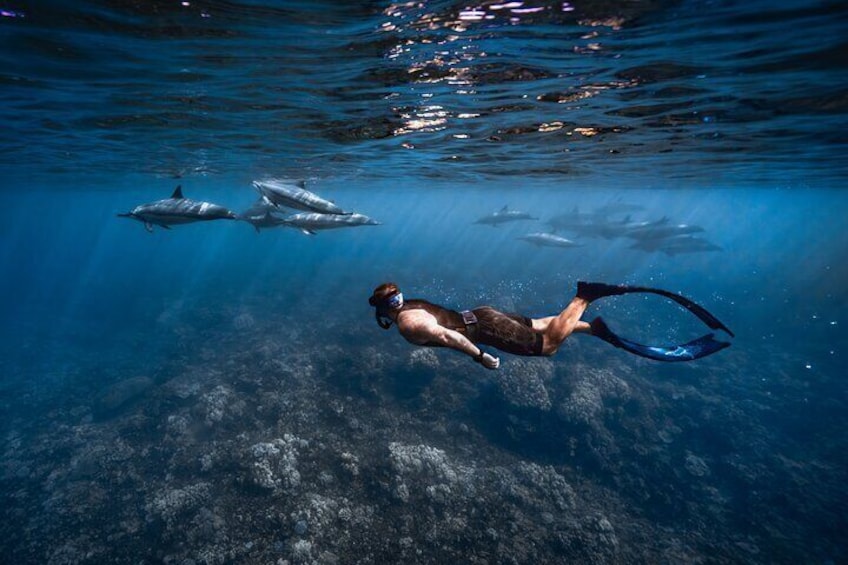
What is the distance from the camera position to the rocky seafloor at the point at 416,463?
8.85m

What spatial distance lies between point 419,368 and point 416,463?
4.81 m

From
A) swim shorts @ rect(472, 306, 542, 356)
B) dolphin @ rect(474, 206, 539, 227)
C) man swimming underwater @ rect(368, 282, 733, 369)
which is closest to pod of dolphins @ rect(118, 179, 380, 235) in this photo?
man swimming underwater @ rect(368, 282, 733, 369)

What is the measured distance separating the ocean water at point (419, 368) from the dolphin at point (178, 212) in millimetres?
2814

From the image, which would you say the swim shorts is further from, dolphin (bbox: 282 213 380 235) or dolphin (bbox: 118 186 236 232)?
dolphin (bbox: 118 186 236 232)

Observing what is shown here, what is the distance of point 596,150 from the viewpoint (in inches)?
665

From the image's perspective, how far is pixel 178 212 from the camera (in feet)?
33.2

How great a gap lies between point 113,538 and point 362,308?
1733 centimetres

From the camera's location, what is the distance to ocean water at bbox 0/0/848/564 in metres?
6.55

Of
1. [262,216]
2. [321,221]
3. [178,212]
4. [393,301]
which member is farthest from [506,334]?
[262,216]

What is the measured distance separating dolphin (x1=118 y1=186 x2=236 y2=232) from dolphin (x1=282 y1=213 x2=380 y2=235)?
6.94 ft

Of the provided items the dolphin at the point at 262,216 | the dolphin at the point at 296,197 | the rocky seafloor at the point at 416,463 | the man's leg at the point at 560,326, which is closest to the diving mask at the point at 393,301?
the man's leg at the point at 560,326

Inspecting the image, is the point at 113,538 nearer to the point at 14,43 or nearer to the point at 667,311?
the point at 14,43

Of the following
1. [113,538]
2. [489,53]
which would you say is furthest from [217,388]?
[489,53]

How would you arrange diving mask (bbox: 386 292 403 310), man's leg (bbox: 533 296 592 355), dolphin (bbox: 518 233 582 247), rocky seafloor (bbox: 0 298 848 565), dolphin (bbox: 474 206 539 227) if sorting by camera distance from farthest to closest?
dolphin (bbox: 474 206 539 227)
dolphin (bbox: 518 233 582 247)
rocky seafloor (bbox: 0 298 848 565)
man's leg (bbox: 533 296 592 355)
diving mask (bbox: 386 292 403 310)
